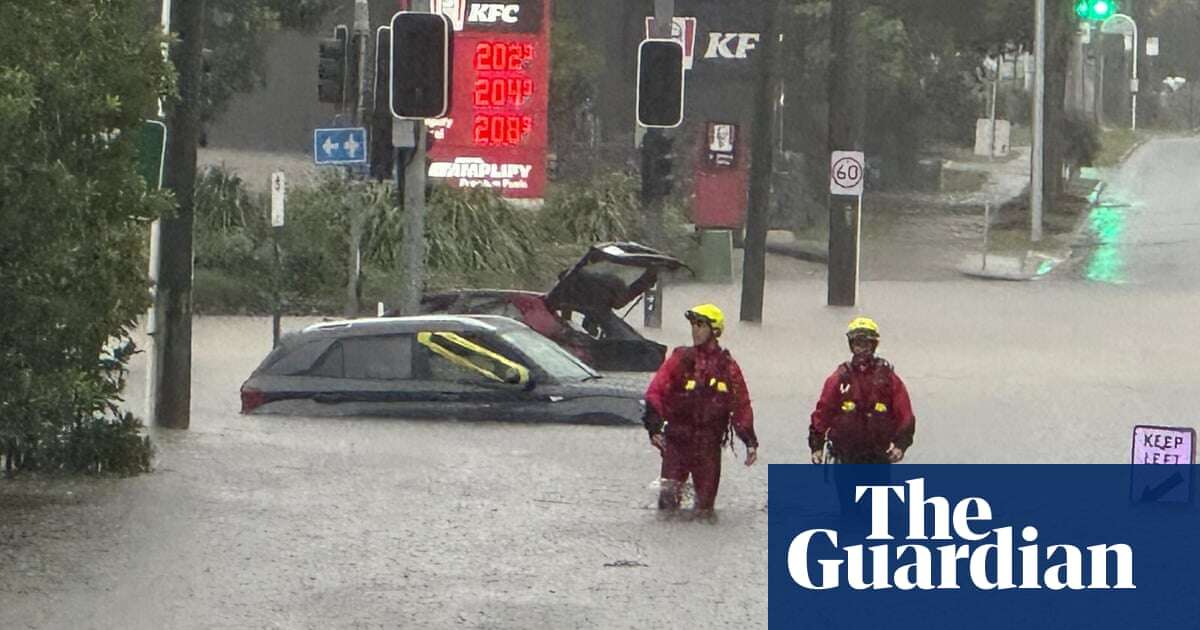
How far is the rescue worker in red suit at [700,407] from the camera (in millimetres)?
14562

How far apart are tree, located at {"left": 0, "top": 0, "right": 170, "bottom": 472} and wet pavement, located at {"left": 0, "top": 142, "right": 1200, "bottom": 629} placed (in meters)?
0.52

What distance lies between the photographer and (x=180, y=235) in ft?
60.8

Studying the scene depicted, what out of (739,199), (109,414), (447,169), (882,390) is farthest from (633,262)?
(739,199)

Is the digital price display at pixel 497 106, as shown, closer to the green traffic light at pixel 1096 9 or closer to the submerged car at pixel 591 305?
the green traffic light at pixel 1096 9

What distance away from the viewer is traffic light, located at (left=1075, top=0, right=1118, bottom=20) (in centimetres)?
3700

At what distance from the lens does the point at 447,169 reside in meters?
39.5

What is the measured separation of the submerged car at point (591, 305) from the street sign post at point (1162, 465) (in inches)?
403

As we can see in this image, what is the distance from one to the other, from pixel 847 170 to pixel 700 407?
22036mm

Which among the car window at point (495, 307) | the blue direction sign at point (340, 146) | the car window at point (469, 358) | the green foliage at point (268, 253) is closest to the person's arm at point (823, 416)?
the car window at point (469, 358)

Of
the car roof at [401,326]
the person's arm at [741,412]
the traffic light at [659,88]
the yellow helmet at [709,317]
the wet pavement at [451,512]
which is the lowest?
the wet pavement at [451,512]

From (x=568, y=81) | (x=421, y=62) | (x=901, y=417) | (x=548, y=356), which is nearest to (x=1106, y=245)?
(x=568, y=81)

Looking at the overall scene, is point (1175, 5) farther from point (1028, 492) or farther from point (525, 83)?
point (1028, 492)

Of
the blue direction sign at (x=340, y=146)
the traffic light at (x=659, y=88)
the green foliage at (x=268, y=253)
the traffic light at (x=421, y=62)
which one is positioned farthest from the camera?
the green foliage at (x=268, y=253)

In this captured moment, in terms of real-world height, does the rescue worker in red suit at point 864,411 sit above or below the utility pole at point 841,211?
below
